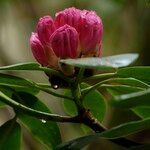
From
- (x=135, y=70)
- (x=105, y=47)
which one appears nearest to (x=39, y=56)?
(x=135, y=70)

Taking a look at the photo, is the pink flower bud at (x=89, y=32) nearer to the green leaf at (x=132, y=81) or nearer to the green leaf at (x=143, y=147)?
the green leaf at (x=132, y=81)

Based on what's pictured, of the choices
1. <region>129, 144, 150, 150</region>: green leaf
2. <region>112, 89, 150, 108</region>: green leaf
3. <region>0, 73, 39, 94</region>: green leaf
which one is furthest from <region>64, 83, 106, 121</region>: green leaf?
<region>112, 89, 150, 108</region>: green leaf

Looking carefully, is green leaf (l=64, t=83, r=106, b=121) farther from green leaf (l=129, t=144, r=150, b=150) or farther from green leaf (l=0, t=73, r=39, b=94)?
green leaf (l=129, t=144, r=150, b=150)

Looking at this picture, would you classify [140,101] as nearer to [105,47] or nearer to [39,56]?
[39,56]

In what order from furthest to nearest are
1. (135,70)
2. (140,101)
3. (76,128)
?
Result: (76,128) < (135,70) < (140,101)

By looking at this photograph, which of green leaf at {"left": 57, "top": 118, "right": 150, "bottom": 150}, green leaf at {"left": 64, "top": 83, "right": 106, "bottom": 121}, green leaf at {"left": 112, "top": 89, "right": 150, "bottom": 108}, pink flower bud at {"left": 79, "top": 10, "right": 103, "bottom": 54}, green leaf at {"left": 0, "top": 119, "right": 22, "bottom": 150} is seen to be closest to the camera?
green leaf at {"left": 112, "top": 89, "right": 150, "bottom": 108}
